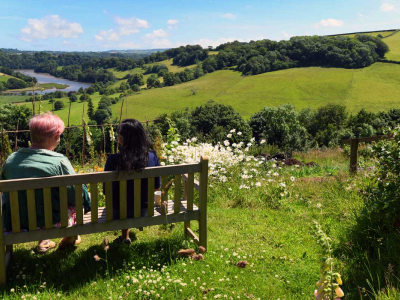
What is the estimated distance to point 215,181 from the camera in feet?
18.2

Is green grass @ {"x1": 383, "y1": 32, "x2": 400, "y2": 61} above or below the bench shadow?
above

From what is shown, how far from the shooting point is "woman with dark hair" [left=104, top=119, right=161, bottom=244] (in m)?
2.87

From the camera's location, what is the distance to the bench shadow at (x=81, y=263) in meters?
2.72

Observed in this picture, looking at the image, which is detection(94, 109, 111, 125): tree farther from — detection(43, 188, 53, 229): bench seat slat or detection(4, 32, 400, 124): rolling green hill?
detection(43, 188, 53, 229): bench seat slat

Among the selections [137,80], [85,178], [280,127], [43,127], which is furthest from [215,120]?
[137,80]

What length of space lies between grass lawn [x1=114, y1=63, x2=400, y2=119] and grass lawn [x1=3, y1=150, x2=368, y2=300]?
58.8m

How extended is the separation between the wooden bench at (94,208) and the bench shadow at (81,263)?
0.16 m

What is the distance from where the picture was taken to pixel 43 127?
2.77 meters

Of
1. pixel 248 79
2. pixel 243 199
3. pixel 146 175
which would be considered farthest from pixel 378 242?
pixel 248 79

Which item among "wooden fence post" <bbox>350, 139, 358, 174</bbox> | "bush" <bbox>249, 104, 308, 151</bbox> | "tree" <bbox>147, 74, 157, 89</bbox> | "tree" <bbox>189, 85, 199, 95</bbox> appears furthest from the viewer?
"tree" <bbox>147, 74, 157, 89</bbox>

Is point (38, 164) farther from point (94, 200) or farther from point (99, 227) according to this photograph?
point (99, 227)

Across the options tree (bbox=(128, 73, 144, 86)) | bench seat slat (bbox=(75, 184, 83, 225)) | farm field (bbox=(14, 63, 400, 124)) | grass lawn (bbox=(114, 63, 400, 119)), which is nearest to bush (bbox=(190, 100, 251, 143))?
grass lawn (bbox=(114, 63, 400, 119))

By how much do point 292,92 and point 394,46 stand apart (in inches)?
2063

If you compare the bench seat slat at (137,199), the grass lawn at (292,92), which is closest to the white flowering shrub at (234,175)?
the bench seat slat at (137,199)
